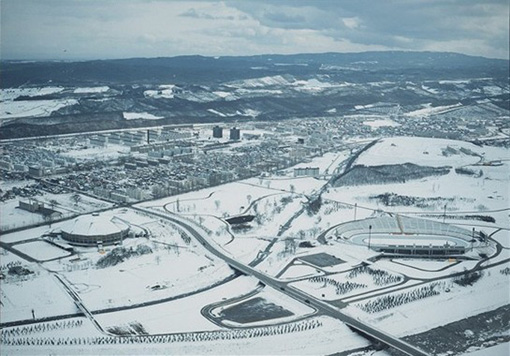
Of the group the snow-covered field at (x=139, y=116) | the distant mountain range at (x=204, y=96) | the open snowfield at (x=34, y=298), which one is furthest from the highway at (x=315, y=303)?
the snow-covered field at (x=139, y=116)

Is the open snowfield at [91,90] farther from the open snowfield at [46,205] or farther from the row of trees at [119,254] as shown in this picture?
the row of trees at [119,254]

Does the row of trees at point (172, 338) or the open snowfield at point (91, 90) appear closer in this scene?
the row of trees at point (172, 338)

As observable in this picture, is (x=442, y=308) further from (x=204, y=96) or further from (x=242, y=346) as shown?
(x=204, y=96)

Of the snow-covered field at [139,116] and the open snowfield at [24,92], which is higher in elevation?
the open snowfield at [24,92]

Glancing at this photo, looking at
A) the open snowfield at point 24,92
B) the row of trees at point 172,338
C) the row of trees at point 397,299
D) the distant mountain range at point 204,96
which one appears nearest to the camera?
the row of trees at point 172,338

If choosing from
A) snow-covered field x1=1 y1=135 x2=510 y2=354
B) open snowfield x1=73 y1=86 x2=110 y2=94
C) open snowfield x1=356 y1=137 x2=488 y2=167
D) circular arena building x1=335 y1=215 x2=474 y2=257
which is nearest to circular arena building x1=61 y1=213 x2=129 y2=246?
snow-covered field x1=1 y1=135 x2=510 y2=354

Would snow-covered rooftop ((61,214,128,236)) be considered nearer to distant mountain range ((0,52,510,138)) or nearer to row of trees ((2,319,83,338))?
row of trees ((2,319,83,338))

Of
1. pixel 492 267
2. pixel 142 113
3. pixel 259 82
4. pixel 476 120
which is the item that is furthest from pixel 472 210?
pixel 259 82
